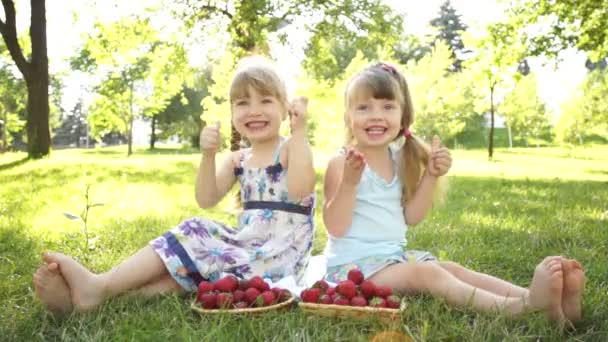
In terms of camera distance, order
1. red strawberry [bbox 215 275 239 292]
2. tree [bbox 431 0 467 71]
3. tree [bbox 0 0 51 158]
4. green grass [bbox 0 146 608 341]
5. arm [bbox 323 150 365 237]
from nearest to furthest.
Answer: green grass [bbox 0 146 608 341]
red strawberry [bbox 215 275 239 292]
arm [bbox 323 150 365 237]
tree [bbox 0 0 51 158]
tree [bbox 431 0 467 71]

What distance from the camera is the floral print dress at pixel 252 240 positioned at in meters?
2.96

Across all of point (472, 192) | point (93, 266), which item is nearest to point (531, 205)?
point (472, 192)

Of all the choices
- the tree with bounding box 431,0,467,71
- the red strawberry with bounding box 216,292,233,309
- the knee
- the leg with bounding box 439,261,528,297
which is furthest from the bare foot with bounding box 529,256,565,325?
the tree with bounding box 431,0,467,71

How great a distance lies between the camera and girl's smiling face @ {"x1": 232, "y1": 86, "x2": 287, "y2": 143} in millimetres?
3123

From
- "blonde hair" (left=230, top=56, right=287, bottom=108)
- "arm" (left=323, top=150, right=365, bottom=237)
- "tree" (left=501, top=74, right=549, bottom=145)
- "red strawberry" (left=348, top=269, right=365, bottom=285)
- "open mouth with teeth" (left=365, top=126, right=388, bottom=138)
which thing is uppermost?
"tree" (left=501, top=74, right=549, bottom=145)

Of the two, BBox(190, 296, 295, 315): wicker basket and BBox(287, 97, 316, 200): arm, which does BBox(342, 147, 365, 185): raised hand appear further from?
BBox(190, 296, 295, 315): wicker basket

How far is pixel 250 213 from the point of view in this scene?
10.5 feet

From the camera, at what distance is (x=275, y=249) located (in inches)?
121

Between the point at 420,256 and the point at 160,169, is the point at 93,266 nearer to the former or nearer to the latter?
the point at 420,256

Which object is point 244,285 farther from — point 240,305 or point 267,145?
point 267,145

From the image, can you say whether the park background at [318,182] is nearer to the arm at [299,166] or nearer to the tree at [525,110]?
the arm at [299,166]

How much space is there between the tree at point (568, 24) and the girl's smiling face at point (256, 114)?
9.20 metres

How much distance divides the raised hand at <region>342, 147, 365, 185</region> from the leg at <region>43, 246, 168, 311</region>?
985mm

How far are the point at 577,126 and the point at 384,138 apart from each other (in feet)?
92.8
